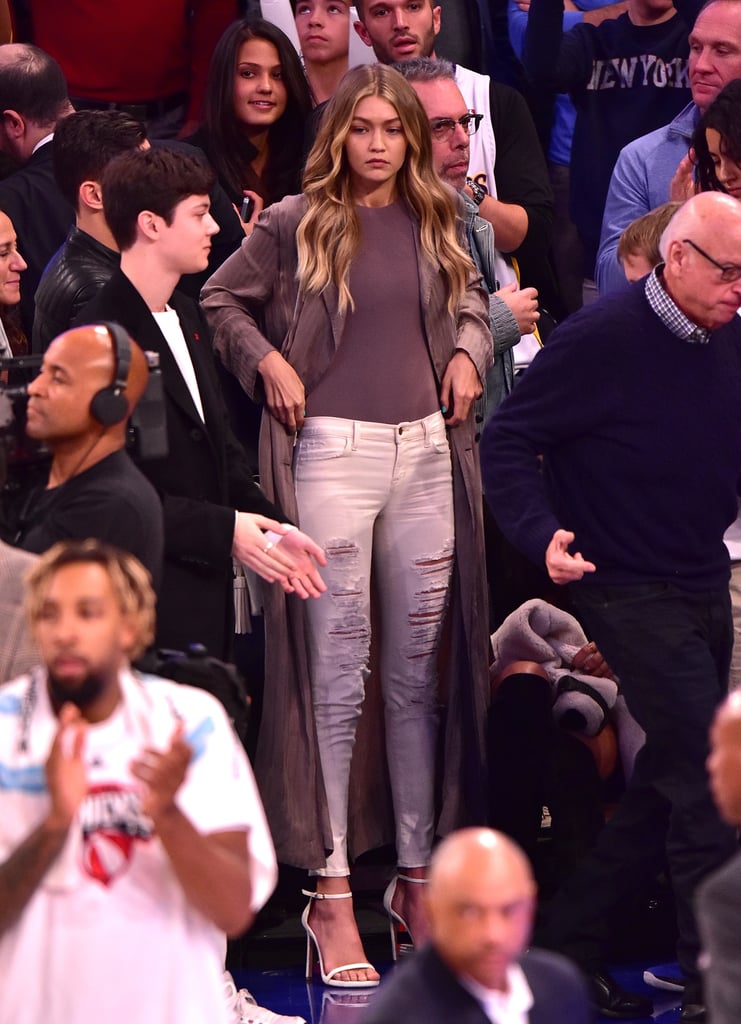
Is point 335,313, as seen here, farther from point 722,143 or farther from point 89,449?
point 89,449

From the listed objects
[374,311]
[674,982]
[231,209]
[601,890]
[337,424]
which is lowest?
[674,982]

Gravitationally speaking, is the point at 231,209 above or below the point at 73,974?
above

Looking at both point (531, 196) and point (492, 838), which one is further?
point (531, 196)

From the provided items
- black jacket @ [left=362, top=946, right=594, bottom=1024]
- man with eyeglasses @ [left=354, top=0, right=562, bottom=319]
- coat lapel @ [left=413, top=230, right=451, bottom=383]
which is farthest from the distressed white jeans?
black jacket @ [left=362, top=946, right=594, bottom=1024]

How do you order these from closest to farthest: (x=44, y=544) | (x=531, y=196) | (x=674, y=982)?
1. (x=44, y=544)
2. (x=674, y=982)
3. (x=531, y=196)

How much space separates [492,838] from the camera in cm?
224

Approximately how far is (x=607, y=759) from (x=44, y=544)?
2.21 m

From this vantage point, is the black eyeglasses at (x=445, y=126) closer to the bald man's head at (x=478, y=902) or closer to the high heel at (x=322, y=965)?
the high heel at (x=322, y=965)

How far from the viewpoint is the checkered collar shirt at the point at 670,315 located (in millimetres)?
4188

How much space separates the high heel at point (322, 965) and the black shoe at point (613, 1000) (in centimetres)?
54

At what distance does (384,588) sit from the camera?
4.76 metres

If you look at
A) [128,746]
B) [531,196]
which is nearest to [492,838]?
[128,746]

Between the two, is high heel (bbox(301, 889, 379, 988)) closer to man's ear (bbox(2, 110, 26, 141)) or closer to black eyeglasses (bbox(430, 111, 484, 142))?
black eyeglasses (bbox(430, 111, 484, 142))

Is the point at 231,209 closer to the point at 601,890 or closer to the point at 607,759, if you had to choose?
the point at 607,759
